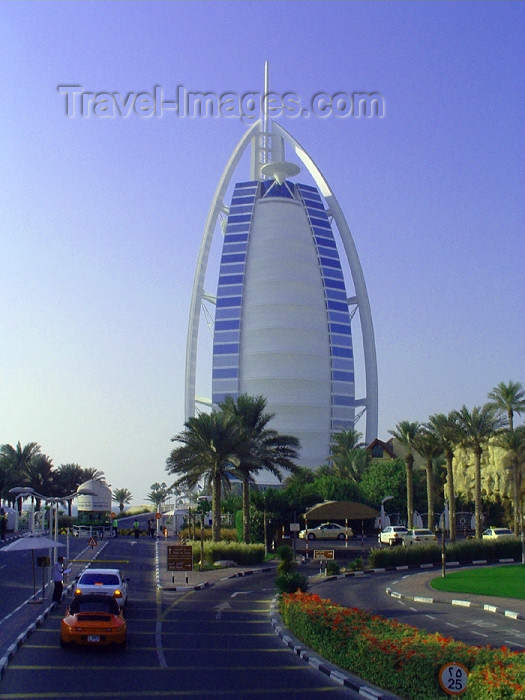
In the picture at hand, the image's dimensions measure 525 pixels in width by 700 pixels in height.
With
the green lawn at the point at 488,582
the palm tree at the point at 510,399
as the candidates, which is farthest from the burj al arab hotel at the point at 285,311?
the green lawn at the point at 488,582

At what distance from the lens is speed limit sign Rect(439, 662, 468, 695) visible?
1240cm

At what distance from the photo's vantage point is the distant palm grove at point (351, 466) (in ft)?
173

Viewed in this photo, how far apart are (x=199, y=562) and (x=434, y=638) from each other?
33192mm

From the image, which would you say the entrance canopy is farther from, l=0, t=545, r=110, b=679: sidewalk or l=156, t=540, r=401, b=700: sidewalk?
l=0, t=545, r=110, b=679: sidewalk

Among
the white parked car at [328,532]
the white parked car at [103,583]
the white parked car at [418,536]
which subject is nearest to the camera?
the white parked car at [103,583]

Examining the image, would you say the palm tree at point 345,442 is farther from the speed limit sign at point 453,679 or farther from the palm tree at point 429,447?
the speed limit sign at point 453,679

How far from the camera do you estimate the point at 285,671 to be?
55.5 ft

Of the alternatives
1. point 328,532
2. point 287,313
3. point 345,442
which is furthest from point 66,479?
point 328,532

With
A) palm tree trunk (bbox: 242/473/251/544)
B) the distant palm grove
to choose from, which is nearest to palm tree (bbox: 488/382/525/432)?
the distant palm grove

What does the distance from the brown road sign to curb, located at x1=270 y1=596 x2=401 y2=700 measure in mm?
13938

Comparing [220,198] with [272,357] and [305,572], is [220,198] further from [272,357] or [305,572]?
[305,572]

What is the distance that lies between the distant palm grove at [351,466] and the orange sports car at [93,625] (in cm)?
3217

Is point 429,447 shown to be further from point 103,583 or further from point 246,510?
point 103,583

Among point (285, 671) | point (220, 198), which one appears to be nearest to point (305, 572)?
point (285, 671)
